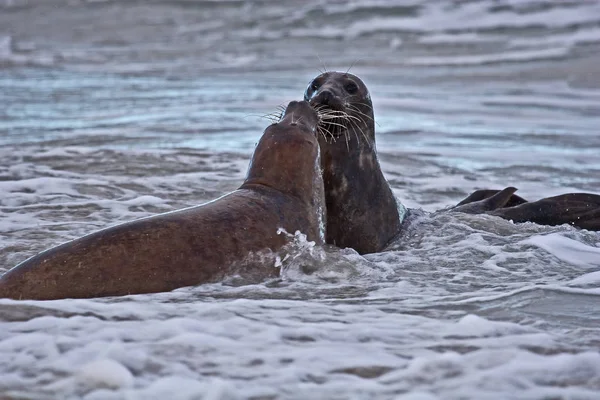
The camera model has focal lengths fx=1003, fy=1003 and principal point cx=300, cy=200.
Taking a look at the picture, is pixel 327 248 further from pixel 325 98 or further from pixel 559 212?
pixel 559 212

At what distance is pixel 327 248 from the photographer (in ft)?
16.8

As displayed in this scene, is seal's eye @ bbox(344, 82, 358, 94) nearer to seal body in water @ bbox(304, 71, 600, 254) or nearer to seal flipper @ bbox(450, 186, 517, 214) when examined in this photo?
seal body in water @ bbox(304, 71, 600, 254)

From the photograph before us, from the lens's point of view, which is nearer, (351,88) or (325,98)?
(325,98)


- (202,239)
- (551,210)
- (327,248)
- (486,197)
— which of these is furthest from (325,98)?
(486,197)

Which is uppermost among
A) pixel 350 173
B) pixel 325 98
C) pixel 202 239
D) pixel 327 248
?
pixel 325 98

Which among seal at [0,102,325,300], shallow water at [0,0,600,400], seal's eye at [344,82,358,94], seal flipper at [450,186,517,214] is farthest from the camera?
seal flipper at [450,186,517,214]

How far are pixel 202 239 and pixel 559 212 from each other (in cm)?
281

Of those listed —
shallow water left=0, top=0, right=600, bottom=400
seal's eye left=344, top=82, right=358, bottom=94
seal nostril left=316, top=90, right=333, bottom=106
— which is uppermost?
seal's eye left=344, top=82, right=358, bottom=94

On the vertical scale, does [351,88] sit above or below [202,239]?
above

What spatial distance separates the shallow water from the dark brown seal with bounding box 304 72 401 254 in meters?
0.23

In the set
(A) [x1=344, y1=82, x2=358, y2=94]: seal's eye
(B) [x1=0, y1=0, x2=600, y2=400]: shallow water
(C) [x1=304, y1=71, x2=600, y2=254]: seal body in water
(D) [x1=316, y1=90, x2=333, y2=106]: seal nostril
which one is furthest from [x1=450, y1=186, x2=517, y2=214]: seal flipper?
(D) [x1=316, y1=90, x2=333, y2=106]: seal nostril

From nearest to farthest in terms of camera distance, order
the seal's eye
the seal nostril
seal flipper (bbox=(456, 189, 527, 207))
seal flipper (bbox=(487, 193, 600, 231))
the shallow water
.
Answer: the shallow water
the seal nostril
the seal's eye
seal flipper (bbox=(487, 193, 600, 231))
seal flipper (bbox=(456, 189, 527, 207))

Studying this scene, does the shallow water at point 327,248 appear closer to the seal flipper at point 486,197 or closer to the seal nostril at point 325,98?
the seal flipper at point 486,197

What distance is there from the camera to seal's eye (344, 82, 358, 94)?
19.0ft
